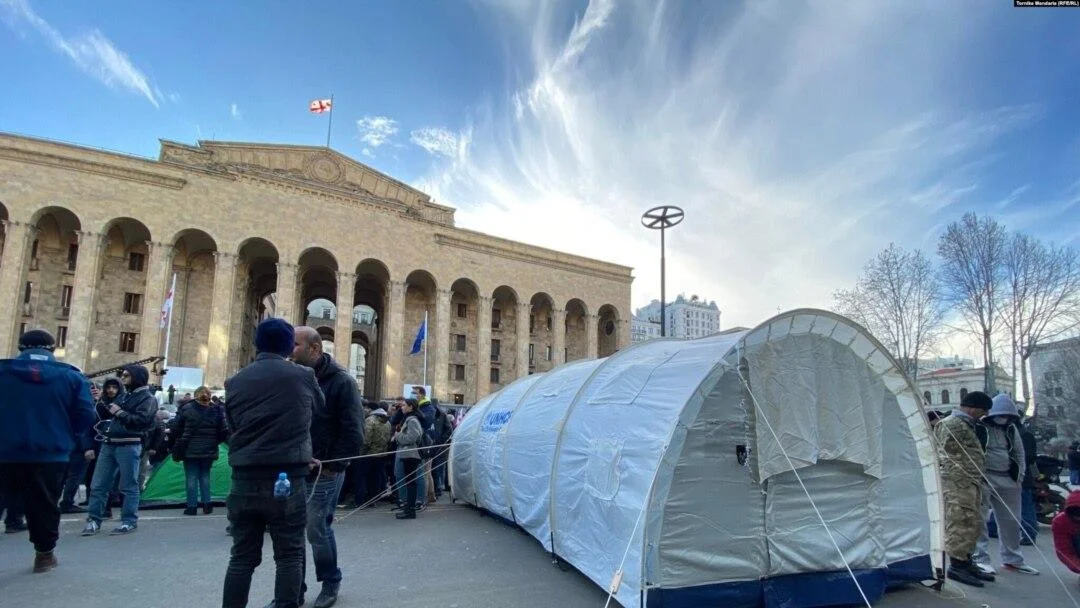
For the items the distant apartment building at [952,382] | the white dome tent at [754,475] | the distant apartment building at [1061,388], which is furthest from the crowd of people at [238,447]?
the distant apartment building at [952,382]

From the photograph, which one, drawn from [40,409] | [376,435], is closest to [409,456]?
[376,435]

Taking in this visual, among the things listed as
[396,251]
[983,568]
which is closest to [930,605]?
[983,568]

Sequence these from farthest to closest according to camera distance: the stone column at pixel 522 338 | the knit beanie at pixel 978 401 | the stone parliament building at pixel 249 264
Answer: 1. the stone column at pixel 522 338
2. the stone parliament building at pixel 249 264
3. the knit beanie at pixel 978 401

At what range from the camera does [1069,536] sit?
5.92 m

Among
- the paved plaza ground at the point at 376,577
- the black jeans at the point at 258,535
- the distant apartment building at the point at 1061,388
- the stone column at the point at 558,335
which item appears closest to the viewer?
the black jeans at the point at 258,535

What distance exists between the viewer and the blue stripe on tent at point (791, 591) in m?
4.53

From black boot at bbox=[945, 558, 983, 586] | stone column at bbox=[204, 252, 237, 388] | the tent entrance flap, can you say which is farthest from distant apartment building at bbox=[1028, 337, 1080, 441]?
stone column at bbox=[204, 252, 237, 388]

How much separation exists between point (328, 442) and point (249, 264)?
3600 cm

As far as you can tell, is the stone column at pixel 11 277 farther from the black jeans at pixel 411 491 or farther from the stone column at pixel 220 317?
the black jeans at pixel 411 491

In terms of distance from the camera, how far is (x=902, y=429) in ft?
18.9

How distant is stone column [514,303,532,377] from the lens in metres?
41.3

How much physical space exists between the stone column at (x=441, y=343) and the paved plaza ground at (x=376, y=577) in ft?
97.6

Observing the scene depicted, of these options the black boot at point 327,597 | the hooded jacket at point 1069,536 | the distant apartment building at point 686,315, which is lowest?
the black boot at point 327,597

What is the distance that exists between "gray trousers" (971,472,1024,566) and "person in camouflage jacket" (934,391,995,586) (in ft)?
0.69
